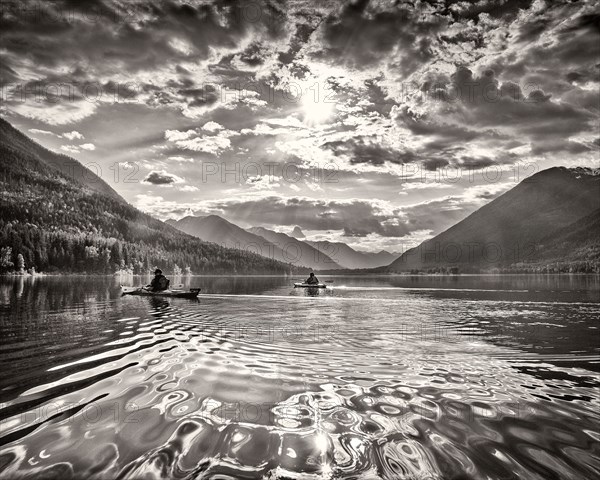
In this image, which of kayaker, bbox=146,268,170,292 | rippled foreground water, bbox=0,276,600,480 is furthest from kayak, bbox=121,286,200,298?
rippled foreground water, bbox=0,276,600,480

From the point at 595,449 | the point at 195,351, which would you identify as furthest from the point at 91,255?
the point at 595,449

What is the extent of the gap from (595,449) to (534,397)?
3.22 m

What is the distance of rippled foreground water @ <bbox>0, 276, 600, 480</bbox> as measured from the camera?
22.8ft

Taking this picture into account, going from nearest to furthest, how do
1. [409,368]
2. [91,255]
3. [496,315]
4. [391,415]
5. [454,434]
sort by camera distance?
[454,434]
[391,415]
[409,368]
[496,315]
[91,255]

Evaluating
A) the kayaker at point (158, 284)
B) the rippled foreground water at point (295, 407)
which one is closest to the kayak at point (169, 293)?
the kayaker at point (158, 284)

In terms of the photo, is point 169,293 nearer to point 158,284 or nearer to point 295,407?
point 158,284

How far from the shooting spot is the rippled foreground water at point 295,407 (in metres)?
6.95

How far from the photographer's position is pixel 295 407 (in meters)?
9.77

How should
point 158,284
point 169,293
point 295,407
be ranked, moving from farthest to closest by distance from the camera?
point 158,284
point 169,293
point 295,407

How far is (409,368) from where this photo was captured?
46.3 ft

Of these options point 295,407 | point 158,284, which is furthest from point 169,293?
point 295,407

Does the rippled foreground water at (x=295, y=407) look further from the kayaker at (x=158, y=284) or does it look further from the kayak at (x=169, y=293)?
the kayaker at (x=158, y=284)

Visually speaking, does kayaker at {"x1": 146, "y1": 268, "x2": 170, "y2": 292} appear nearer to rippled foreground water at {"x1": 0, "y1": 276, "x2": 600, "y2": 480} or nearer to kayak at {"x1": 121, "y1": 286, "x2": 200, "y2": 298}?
kayak at {"x1": 121, "y1": 286, "x2": 200, "y2": 298}

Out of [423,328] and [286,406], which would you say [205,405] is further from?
[423,328]
